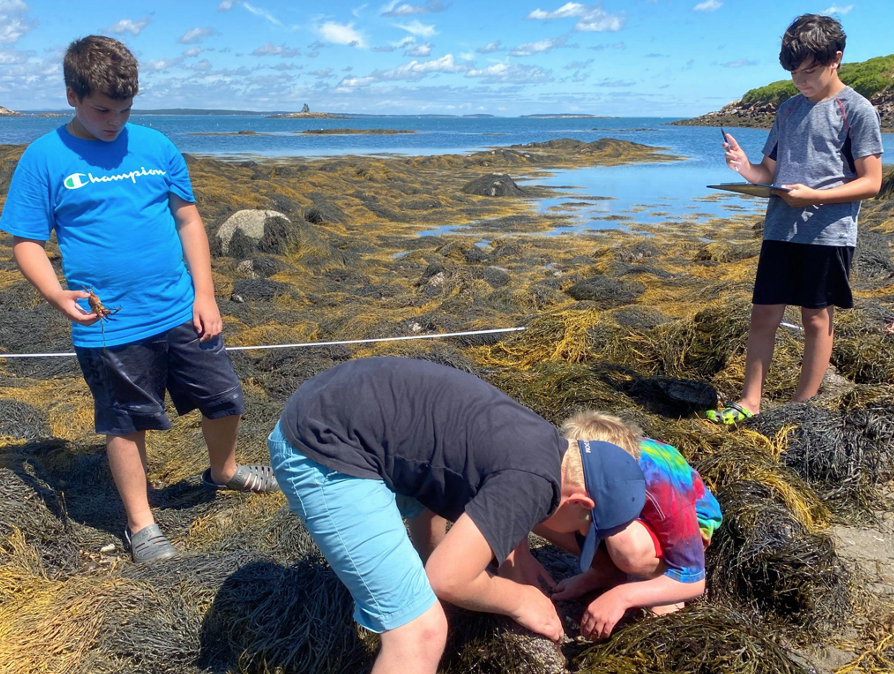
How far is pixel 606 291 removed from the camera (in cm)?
825

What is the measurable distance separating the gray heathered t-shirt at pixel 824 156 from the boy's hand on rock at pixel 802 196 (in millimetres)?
122

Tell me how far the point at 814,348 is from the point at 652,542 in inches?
79.0

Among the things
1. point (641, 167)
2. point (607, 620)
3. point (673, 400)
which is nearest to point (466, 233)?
point (673, 400)

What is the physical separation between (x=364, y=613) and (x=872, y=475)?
102 inches

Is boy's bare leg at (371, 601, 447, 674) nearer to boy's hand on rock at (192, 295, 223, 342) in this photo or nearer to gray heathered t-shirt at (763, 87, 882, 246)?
boy's hand on rock at (192, 295, 223, 342)

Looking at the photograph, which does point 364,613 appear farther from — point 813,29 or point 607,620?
point 813,29

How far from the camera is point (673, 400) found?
13.6 ft

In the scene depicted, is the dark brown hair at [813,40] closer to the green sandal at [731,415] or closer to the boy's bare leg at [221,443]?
the green sandal at [731,415]

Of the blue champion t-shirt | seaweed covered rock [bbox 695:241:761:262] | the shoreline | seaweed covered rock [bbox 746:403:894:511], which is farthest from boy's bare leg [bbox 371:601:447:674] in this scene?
seaweed covered rock [bbox 695:241:761:262]

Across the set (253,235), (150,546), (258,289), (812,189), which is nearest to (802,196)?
(812,189)

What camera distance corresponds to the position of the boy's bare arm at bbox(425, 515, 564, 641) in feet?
5.81

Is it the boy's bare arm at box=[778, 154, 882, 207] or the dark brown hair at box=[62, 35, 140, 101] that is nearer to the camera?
the dark brown hair at box=[62, 35, 140, 101]

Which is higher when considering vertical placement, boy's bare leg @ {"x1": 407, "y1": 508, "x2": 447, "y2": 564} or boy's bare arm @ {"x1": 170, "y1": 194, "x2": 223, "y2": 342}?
boy's bare arm @ {"x1": 170, "y1": 194, "x2": 223, "y2": 342}

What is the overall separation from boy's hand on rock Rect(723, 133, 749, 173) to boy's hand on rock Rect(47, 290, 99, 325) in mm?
3005
